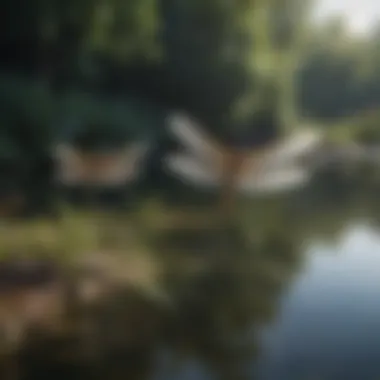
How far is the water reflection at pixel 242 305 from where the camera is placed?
90 centimetres

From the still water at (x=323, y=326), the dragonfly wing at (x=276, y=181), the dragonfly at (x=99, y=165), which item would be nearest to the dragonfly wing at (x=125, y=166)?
the dragonfly at (x=99, y=165)

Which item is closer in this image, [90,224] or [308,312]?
[308,312]

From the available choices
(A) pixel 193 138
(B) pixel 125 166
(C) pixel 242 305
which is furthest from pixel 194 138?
(C) pixel 242 305

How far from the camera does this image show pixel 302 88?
3.60 ft

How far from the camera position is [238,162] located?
111 cm

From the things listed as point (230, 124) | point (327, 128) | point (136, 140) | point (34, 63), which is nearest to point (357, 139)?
point (327, 128)

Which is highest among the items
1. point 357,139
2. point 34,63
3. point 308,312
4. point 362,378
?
point 34,63

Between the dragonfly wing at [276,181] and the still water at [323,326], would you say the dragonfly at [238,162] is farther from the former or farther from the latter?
the still water at [323,326]

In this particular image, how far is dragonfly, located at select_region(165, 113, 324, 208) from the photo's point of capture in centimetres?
110

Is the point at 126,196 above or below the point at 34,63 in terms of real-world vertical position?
below

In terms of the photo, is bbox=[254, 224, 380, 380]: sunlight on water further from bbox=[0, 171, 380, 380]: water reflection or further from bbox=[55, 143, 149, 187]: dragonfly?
bbox=[55, 143, 149, 187]: dragonfly

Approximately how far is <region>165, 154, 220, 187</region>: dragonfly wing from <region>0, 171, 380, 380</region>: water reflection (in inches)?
3.0

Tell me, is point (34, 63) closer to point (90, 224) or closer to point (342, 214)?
point (90, 224)

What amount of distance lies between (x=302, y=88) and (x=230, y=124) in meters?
0.13
